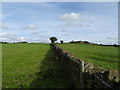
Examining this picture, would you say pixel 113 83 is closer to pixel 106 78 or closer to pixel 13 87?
pixel 106 78

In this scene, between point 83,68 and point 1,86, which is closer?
point 83,68

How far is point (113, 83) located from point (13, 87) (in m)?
7.87

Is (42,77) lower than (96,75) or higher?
lower

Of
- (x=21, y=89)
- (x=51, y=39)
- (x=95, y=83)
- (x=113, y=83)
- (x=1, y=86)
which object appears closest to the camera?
(x=113, y=83)

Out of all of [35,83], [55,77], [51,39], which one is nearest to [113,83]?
[35,83]

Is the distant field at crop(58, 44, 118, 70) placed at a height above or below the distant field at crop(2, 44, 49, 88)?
above

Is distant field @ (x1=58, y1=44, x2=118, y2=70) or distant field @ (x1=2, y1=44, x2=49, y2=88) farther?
distant field @ (x1=58, y1=44, x2=118, y2=70)

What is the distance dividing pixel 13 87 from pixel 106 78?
7.27 m

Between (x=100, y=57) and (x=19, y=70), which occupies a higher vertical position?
(x=100, y=57)

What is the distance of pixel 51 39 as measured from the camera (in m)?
136

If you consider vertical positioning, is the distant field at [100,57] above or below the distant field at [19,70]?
above

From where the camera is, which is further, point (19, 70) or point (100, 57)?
point (100, 57)

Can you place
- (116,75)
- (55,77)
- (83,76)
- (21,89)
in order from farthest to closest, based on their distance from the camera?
(55,77) → (21,89) → (83,76) → (116,75)

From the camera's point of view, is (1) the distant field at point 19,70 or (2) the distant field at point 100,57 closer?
(1) the distant field at point 19,70
